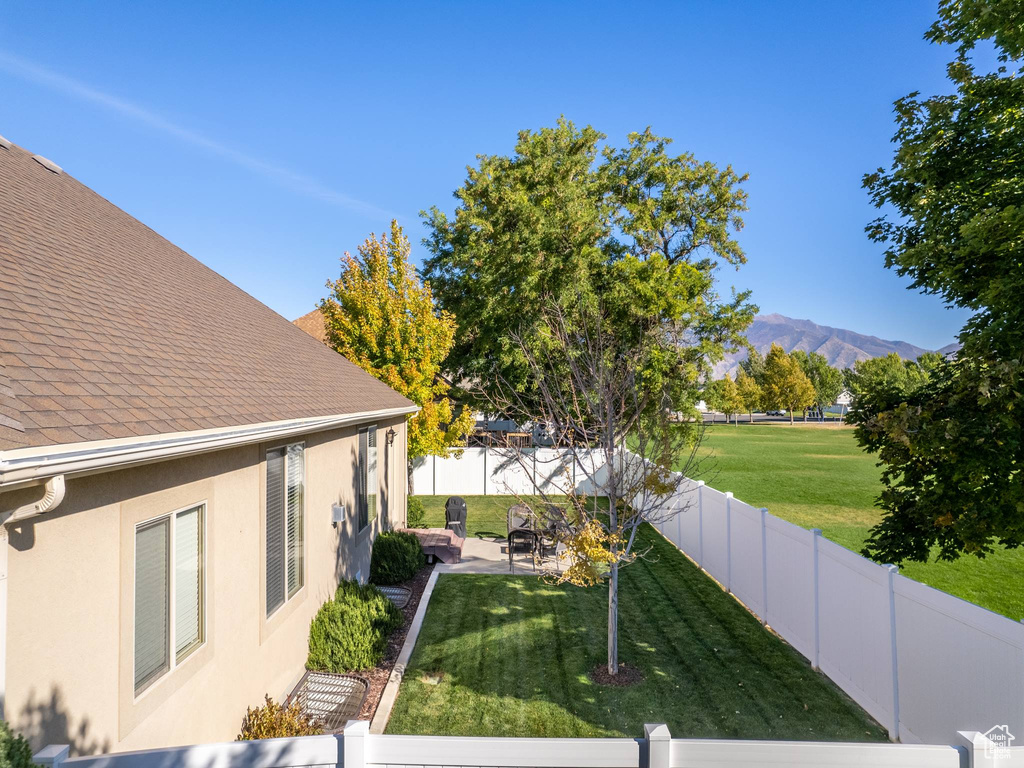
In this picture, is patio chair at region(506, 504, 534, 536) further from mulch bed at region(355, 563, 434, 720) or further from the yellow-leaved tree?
the yellow-leaved tree

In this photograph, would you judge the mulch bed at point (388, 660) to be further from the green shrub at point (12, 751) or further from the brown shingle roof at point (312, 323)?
the brown shingle roof at point (312, 323)

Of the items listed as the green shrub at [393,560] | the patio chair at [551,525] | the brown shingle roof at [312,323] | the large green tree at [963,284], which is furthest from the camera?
the brown shingle roof at [312,323]

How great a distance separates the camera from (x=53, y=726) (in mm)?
3283

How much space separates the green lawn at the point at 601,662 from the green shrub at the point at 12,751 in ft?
15.0

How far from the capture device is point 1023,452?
22.6ft

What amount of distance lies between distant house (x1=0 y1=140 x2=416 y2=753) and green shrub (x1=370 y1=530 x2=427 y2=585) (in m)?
2.76

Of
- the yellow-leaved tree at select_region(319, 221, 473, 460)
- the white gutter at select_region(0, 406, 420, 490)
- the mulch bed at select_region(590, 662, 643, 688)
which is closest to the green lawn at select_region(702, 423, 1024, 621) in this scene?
the mulch bed at select_region(590, 662, 643, 688)

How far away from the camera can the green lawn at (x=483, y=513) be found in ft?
57.7

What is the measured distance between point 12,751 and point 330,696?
16.9 feet

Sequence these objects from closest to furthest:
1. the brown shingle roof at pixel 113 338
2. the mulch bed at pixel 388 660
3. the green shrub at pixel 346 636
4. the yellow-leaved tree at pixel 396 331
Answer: the brown shingle roof at pixel 113 338 → the mulch bed at pixel 388 660 → the green shrub at pixel 346 636 → the yellow-leaved tree at pixel 396 331

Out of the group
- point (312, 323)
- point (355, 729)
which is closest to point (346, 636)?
point (355, 729)

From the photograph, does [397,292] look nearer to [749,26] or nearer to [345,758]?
[749,26]

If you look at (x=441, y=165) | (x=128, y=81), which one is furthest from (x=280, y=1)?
(x=441, y=165)

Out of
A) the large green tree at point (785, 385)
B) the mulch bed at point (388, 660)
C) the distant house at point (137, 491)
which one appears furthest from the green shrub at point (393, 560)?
the large green tree at point (785, 385)
